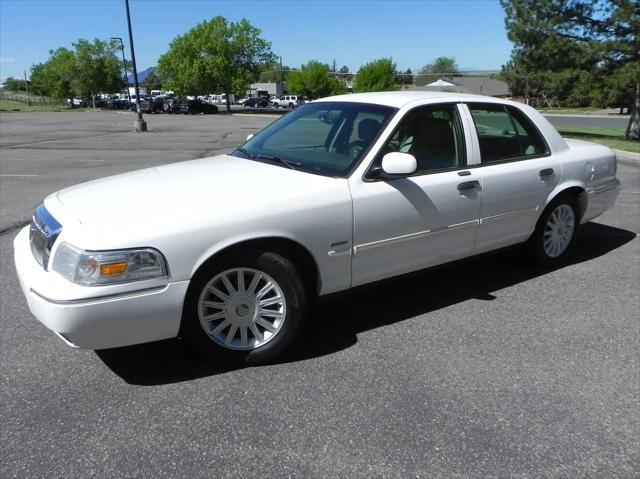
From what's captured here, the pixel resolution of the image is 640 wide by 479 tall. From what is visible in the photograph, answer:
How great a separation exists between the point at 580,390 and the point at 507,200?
1724 mm

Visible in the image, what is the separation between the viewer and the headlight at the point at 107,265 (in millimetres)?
2758

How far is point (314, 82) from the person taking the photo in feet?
242

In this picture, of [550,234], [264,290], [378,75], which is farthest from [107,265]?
[378,75]

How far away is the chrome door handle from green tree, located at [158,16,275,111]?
186 feet

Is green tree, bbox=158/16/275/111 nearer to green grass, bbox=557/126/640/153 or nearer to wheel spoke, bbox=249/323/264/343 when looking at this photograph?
green grass, bbox=557/126/640/153

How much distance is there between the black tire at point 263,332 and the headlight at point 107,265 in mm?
267

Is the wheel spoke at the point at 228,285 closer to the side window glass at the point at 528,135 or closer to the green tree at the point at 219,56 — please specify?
the side window glass at the point at 528,135

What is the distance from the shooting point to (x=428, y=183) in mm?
3861

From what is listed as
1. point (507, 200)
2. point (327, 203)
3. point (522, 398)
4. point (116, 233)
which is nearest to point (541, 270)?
point (507, 200)

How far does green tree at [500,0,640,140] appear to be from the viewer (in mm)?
18031

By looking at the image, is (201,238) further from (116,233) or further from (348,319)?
(348,319)

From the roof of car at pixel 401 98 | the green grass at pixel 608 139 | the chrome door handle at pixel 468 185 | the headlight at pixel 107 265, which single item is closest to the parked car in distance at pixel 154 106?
the green grass at pixel 608 139

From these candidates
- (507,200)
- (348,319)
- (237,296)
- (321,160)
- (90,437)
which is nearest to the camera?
(90,437)

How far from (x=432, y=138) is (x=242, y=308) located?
76.2 inches
